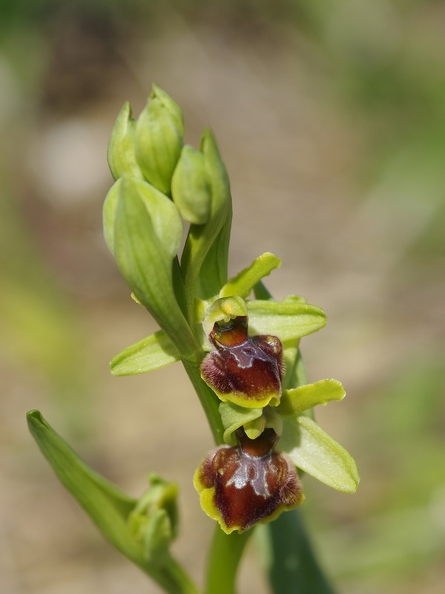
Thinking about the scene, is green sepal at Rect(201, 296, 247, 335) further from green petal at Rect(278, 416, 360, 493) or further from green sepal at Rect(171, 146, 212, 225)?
green petal at Rect(278, 416, 360, 493)

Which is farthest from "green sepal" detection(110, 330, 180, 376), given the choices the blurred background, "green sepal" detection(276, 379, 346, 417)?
the blurred background

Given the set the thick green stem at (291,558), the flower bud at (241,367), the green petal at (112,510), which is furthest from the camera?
the thick green stem at (291,558)

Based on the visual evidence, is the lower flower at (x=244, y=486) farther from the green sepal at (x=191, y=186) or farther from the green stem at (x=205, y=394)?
the green sepal at (x=191, y=186)

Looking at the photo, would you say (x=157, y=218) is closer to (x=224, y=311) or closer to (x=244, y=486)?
(x=224, y=311)

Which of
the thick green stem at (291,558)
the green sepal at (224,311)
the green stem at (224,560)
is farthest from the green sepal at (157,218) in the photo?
the thick green stem at (291,558)

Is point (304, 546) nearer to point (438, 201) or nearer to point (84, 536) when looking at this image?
point (84, 536)

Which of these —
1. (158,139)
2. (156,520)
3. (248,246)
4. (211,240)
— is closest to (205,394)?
(211,240)
